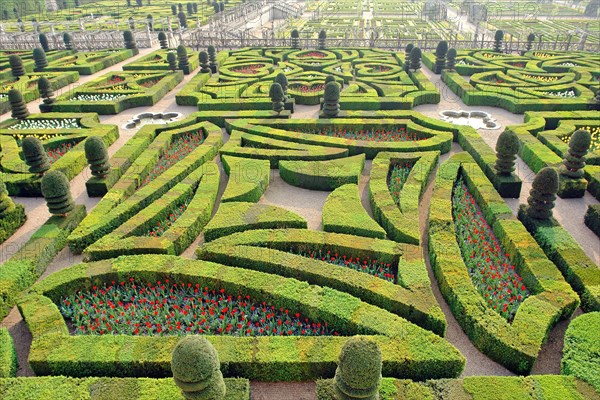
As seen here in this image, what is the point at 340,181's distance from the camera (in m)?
14.0

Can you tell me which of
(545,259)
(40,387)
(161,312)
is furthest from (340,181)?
(40,387)

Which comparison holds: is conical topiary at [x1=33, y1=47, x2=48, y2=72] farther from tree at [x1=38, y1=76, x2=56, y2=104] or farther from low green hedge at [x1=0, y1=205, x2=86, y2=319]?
low green hedge at [x1=0, y1=205, x2=86, y2=319]

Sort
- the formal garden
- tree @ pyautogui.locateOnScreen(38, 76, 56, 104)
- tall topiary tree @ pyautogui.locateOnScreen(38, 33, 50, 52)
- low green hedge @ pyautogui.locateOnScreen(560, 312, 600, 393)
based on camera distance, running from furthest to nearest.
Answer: tall topiary tree @ pyautogui.locateOnScreen(38, 33, 50, 52), tree @ pyautogui.locateOnScreen(38, 76, 56, 104), the formal garden, low green hedge @ pyautogui.locateOnScreen(560, 312, 600, 393)

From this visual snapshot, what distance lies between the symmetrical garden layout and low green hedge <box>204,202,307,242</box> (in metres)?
0.06

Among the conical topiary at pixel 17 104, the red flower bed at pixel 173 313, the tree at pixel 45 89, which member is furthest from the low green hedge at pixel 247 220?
the tree at pixel 45 89

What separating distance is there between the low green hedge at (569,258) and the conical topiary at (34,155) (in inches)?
609

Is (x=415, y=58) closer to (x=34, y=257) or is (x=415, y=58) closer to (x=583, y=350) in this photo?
(x=583, y=350)

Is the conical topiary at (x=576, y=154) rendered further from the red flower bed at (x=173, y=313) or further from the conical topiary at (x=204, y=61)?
the conical topiary at (x=204, y=61)

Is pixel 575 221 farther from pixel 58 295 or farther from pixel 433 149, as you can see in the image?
pixel 58 295

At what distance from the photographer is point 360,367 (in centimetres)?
552

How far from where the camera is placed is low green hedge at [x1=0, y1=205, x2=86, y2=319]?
9.62 meters

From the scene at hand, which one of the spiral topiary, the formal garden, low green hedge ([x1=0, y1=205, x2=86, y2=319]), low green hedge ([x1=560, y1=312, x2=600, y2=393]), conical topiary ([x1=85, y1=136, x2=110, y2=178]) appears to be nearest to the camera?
the spiral topiary

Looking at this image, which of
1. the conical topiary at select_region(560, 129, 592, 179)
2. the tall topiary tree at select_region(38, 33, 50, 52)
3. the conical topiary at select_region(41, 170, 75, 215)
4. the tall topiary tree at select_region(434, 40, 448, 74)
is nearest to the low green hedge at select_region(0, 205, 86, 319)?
the conical topiary at select_region(41, 170, 75, 215)

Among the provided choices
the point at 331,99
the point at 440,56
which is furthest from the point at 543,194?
the point at 440,56
